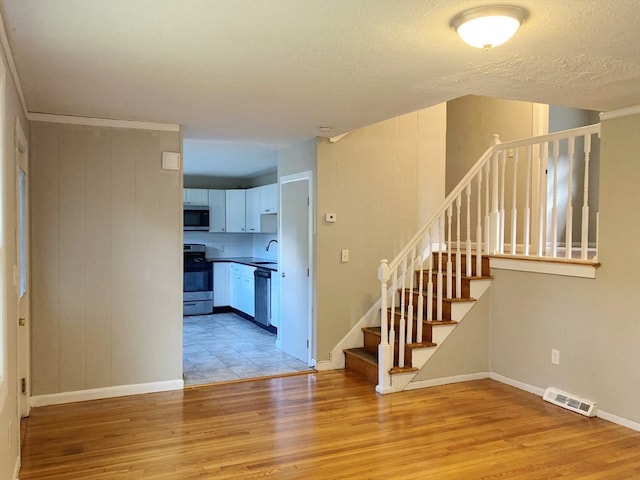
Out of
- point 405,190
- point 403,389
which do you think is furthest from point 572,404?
point 405,190

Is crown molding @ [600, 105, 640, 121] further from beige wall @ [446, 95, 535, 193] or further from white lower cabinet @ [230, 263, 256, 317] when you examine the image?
white lower cabinet @ [230, 263, 256, 317]

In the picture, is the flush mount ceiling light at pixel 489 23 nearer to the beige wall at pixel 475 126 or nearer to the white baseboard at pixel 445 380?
the white baseboard at pixel 445 380

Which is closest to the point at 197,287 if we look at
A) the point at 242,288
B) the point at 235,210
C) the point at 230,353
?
the point at 242,288

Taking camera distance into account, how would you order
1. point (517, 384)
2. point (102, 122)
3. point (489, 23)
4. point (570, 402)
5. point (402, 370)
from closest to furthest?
point (489, 23), point (570, 402), point (102, 122), point (402, 370), point (517, 384)

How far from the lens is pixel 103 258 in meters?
4.20

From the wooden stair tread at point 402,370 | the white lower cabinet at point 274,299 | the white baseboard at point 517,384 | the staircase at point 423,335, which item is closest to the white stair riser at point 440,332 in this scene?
the staircase at point 423,335

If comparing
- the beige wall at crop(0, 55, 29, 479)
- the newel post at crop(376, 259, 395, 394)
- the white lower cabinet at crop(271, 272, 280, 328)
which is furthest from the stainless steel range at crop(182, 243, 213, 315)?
the beige wall at crop(0, 55, 29, 479)

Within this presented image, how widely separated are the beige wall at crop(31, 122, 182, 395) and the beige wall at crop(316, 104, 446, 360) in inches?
55.1

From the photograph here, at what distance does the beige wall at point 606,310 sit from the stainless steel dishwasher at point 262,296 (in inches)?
137

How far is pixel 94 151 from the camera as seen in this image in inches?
163

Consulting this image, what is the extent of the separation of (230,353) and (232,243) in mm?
3838

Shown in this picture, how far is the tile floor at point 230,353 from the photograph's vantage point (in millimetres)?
4903

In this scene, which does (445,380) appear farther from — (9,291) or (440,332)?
(9,291)

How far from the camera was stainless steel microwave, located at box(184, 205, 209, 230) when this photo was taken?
8539 mm
